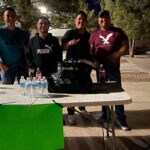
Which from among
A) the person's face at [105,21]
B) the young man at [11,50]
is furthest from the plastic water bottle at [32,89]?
the person's face at [105,21]

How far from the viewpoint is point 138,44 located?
2655cm

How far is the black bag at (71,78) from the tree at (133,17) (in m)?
19.6

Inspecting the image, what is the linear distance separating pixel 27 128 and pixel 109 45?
202 cm

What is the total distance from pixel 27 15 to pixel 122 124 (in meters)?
10.9

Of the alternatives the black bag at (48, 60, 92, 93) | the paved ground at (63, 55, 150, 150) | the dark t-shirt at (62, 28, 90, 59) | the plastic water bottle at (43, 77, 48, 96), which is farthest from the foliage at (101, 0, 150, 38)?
the plastic water bottle at (43, 77, 48, 96)

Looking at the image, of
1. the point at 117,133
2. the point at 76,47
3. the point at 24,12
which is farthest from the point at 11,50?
the point at 24,12

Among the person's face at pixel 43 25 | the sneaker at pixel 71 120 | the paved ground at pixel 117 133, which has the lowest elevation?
the paved ground at pixel 117 133

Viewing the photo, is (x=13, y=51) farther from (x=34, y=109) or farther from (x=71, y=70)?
(x=34, y=109)

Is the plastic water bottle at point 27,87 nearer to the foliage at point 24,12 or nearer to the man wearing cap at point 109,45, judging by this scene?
the man wearing cap at point 109,45

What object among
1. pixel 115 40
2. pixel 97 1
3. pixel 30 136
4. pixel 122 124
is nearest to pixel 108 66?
pixel 115 40

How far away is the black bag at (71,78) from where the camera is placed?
260 cm

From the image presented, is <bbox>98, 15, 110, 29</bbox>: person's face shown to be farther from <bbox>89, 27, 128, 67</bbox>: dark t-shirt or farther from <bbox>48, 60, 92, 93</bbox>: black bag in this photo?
<bbox>48, 60, 92, 93</bbox>: black bag

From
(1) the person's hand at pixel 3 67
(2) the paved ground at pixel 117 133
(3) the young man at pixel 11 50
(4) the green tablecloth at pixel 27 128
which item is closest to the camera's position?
(4) the green tablecloth at pixel 27 128

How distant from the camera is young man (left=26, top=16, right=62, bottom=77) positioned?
329cm
